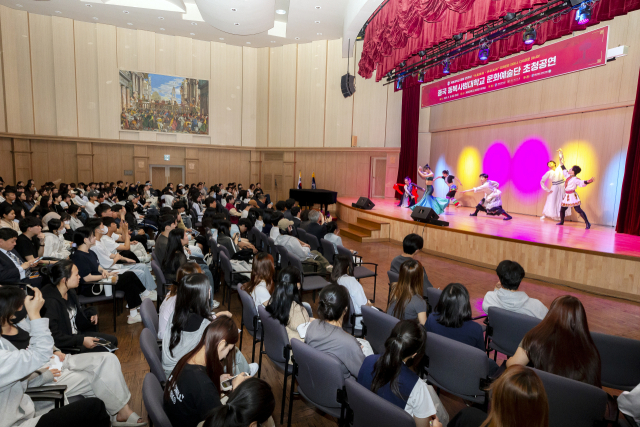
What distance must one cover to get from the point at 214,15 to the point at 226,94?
4561 mm

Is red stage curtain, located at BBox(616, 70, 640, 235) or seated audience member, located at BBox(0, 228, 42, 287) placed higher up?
red stage curtain, located at BBox(616, 70, 640, 235)

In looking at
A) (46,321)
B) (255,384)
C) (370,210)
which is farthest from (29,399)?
(370,210)

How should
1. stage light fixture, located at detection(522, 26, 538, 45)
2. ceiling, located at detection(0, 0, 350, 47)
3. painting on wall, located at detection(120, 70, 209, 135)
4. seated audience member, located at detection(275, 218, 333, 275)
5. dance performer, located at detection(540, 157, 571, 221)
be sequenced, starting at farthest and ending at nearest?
painting on wall, located at detection(120, 70, 209, 135) < ceiling, located at detection(0, 0, 350, 47) < dance performer, located at detection(540, 157, 571, 221) < stage light fixture, located at detection(522, 26, 538, 45) < seated audience member, located at detection(275, 218, 333, 275)

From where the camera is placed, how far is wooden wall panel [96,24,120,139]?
47.5ft

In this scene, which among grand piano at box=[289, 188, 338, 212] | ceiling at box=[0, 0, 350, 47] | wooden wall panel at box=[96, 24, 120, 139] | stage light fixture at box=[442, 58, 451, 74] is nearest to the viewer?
stage light fixture at box=[442, 58, 451, 74]

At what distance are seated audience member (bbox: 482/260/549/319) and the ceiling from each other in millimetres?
11062

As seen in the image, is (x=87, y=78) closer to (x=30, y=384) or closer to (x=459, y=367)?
(x=30, y=384)

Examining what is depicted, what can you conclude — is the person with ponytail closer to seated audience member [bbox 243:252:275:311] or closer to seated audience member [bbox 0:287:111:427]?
seated audience member [bbox 0:287:111:427]

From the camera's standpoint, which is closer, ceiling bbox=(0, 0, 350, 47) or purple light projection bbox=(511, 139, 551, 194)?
purple light projection bbox=(511, 139, 551, 194)

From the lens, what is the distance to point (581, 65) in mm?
7684

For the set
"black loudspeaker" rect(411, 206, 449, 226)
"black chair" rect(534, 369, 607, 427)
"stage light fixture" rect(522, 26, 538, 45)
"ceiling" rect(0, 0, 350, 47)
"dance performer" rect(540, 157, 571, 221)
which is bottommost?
"black chair" rect(534, 369, 607, 427)

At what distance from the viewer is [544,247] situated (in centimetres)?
638

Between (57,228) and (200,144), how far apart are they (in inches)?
473

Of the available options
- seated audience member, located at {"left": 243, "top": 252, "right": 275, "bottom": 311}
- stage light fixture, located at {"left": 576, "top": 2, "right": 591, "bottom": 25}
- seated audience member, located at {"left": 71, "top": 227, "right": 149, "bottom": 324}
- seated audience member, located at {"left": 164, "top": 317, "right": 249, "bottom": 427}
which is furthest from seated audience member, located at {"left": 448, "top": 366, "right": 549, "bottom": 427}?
stage light fixture, located at {"left": 576, "top": 2, "right": 591, "bottom": 25}
